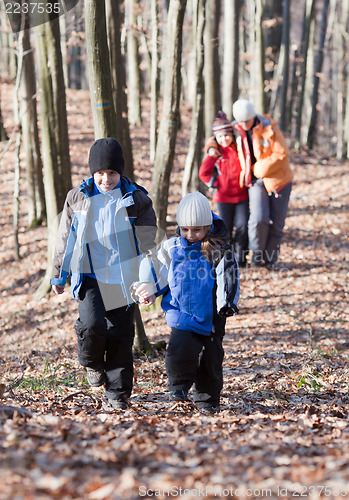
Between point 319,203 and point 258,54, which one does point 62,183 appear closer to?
point 319,203

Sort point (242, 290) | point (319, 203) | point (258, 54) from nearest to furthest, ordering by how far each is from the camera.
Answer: point (242, 290), point (319, 203), point (258, 54)

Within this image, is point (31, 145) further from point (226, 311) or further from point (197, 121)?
point (226, 311)

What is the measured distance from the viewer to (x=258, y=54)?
16156 mm

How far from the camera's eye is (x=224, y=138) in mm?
7516

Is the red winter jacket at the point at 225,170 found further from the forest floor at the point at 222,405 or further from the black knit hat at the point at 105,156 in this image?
the black knit hat at the point at 105,156

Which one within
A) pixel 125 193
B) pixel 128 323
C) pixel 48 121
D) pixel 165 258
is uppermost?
pixel 48 121

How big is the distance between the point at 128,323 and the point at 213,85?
7.77 m

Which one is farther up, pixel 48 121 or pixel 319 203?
pixel 48 121

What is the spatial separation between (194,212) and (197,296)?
672 mm

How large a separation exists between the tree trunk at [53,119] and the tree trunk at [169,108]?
90.2 inches

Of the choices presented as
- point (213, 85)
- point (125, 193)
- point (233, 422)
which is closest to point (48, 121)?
point (213, 85)

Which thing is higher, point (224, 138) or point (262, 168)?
point (224, 138)

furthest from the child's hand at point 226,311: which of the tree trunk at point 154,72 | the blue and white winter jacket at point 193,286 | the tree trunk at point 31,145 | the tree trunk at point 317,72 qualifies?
the tree trunk at point 317,72
